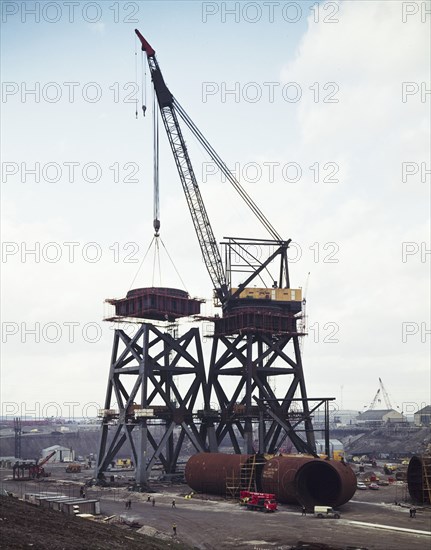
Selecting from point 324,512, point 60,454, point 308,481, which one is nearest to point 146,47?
point 308,481

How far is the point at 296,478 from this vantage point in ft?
228

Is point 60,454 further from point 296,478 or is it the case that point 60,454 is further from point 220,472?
point 296,478

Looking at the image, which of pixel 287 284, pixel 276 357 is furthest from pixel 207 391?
pixel 287 284

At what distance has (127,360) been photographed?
101625 mm

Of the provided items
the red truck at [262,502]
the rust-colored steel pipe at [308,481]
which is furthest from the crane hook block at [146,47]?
the red truck at [262,502]

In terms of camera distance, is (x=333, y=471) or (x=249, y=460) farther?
(x=249, y=460)

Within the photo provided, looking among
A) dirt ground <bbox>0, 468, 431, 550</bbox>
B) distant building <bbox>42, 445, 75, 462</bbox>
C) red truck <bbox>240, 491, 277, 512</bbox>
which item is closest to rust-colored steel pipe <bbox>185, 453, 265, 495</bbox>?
dirt ground <bbox>0, 468, 431, 550</bbox>

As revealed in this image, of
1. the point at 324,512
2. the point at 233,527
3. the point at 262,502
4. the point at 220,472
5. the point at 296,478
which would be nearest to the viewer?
the point at 233,527

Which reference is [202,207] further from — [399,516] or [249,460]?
[399,516]

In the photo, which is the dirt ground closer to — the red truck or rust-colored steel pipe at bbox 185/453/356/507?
the red truck

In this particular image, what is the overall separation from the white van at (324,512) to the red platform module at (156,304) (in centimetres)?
3806

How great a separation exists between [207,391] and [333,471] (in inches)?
1413

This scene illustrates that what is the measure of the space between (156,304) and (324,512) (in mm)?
39525

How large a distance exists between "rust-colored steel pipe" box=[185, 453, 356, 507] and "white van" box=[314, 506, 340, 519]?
284 centimetres
